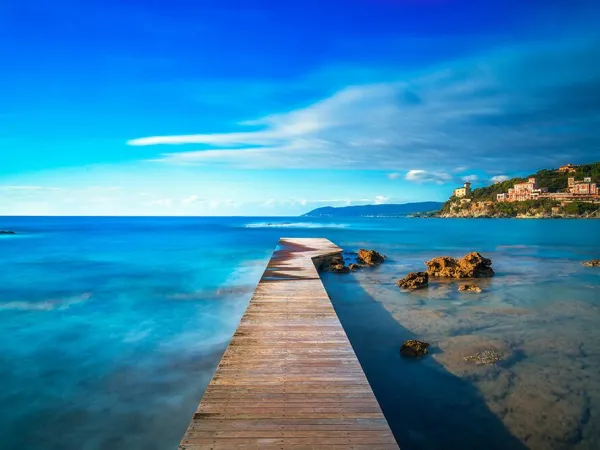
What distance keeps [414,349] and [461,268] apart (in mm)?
11237

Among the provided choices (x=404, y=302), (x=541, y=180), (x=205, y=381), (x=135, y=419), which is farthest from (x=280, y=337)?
(x=541, y=180)

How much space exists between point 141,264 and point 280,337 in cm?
2185

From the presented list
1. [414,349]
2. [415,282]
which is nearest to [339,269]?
[415,282]

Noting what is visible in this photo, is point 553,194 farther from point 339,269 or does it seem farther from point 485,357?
point 485,357

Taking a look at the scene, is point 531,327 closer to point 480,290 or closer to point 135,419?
point 480,290

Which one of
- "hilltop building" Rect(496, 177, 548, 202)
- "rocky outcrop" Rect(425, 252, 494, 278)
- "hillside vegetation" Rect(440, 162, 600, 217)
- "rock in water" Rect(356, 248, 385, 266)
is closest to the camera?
"rocky outcrop" Rect(425, 252, 494, 278)

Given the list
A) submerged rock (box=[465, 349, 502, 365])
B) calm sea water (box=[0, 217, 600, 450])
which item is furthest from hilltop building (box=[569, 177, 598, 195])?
submerged rock (box=[465, 349, 502, 365])

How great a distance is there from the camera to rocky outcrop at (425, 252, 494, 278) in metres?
18.6

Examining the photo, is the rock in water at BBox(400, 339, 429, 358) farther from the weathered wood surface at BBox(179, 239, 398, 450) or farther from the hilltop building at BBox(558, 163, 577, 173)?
the hilltop building at BBox(558, 163, 577, 173)

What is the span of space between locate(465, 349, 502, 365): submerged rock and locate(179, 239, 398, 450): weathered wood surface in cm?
323

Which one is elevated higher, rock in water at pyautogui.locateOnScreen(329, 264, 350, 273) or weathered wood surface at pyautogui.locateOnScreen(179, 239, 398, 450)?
weathered wood surface at pyautogui.locateOnScreen(179, 239, 398, 450)

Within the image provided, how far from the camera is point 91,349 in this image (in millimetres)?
10125

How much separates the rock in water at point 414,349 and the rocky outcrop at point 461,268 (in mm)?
10527

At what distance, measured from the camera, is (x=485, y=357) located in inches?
342
